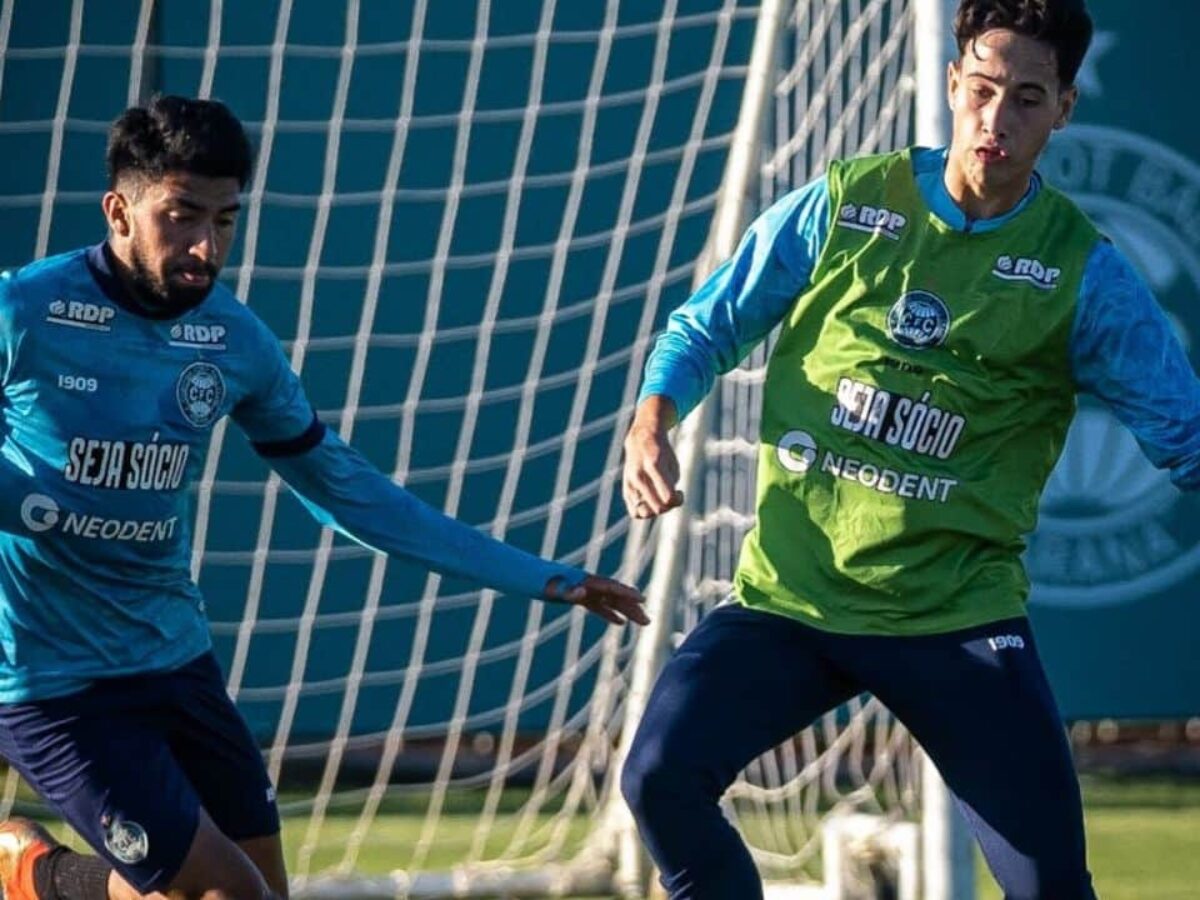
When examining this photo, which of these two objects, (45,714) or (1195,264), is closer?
(45,714)

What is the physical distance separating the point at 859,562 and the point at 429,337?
4109mm

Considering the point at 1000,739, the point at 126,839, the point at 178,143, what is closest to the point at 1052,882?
the point at 1000,739

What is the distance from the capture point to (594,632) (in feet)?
30.9

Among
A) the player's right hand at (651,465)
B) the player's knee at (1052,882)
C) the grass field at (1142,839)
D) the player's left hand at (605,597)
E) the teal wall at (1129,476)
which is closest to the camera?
the player's right hand at (651,465)

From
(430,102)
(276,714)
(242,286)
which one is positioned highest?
(430,102)

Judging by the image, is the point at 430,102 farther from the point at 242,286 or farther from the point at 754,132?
the point at 754,132

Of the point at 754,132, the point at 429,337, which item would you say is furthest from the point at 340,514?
the point at 429,337

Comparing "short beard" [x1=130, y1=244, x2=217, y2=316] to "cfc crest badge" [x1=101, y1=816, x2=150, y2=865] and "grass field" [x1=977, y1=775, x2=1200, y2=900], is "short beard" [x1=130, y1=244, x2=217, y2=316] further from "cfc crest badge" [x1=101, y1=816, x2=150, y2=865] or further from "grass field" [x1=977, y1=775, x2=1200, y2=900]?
"grass field" [x1=977, y1=775, x2=1200, y2=900]

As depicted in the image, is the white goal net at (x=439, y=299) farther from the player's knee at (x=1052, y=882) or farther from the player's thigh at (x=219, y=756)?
the player's knee at (x=1052, y=882)

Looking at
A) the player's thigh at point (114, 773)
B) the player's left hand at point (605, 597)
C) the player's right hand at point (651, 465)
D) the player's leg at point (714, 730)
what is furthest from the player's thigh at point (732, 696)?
the player's thigh at point (114, 773)

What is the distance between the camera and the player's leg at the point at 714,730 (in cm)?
468

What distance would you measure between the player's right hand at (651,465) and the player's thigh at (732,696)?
1.19 feet

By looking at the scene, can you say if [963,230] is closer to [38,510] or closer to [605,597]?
[605,597]

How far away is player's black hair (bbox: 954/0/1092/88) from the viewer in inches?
191
